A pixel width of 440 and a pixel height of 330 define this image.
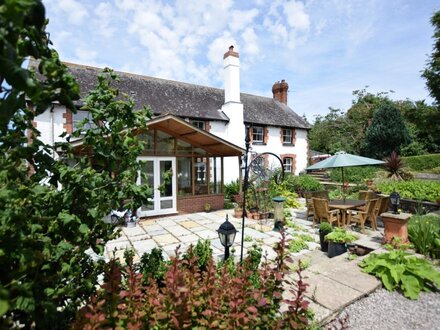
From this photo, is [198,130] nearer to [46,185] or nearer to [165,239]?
[165,239]

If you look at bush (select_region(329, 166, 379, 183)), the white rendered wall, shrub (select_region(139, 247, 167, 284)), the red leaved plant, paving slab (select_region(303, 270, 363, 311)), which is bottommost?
paving slab (select_region(303, 270, 363, 311))

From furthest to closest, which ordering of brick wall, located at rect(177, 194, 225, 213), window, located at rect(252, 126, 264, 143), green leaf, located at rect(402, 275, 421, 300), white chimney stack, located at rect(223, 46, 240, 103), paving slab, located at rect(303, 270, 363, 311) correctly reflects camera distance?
window, located at rect(252, 126, 264, 143), white chimney stack, located at rect(223, 46, 240, 103), brick wall, located at rect(177, 194, 225, 213), green leaf, located at rect(402, 275, 421, 300), paving slab, located at rect(303, 270, 363, 311)

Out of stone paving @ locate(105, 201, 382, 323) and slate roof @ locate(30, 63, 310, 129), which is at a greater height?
slate roof @ locate(30, 63, 310, 129)

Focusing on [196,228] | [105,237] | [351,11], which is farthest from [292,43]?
[105,237]

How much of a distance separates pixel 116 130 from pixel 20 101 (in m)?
1.15

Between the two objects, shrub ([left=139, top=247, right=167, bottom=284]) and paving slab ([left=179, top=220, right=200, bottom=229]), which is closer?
shrub ([left=139, top=247, right=167, bottom=284])

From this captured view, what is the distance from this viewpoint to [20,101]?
3.89 feet

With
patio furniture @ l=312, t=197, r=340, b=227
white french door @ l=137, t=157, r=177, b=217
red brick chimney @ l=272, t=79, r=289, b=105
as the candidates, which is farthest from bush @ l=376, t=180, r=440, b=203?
red brick chimney @ l=272, t=79, r=289, b=105

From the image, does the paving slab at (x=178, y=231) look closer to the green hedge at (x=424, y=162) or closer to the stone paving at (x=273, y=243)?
the stone paving at (x=273, y=243)

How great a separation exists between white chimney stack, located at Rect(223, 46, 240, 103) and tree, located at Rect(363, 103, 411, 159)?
40.5ft

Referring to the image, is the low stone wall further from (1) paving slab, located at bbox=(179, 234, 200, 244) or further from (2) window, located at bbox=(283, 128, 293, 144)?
(2) window, located at bbox=(283, 128, 293, 144)

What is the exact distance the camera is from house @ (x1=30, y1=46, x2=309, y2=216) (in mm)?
9617

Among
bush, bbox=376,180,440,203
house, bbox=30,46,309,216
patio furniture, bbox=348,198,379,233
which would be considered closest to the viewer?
patio furniture, bbox=348,198,379,233

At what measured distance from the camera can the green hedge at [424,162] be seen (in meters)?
18.1
